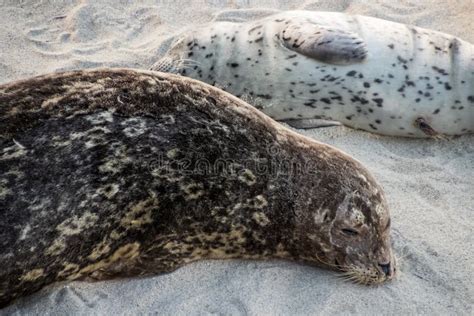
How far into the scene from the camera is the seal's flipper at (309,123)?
13.1 ft

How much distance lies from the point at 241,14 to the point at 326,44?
Result: 1230 mm

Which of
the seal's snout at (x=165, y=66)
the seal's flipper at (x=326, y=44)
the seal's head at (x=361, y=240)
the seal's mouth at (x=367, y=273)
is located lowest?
the seal's mouth at (x=367, y=273)

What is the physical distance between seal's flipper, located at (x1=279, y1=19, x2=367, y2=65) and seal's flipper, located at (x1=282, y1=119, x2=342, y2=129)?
38 cm

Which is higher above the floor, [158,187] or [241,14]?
[158,187]

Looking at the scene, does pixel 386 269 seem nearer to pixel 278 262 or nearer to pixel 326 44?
pixel 278 262

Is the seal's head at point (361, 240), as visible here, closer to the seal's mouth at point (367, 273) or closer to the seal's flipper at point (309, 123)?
the seal's mouth at point (367, 273)

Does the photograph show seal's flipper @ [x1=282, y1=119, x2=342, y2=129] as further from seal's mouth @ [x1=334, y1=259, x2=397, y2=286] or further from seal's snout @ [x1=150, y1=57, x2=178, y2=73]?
seal's mouth @ [x1=334, y1=259, x2=397, y2=286]

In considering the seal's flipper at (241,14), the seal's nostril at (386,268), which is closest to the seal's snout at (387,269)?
the seal's nostril at (386,268)

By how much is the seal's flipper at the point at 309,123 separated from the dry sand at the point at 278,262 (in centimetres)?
4

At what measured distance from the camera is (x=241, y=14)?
5.00m

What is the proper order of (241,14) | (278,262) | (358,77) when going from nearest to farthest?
(278,262), (358,77), (241,14)

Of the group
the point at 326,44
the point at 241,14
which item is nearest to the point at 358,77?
the point at 326,44

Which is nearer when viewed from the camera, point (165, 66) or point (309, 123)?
point (309, 123)

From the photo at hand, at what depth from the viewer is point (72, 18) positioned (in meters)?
4.80
